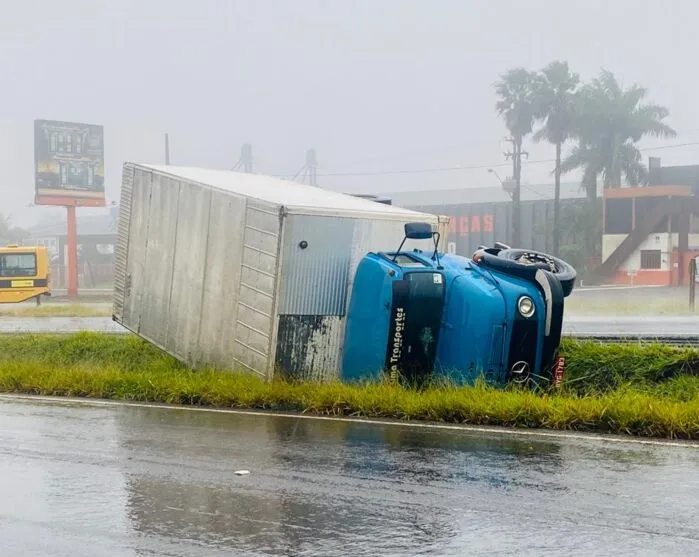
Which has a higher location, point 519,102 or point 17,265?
point 519,102

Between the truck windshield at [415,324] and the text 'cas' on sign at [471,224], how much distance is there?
149 feet

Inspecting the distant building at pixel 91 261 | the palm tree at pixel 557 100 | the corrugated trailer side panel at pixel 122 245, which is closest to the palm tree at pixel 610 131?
the palm tree at pixel 557 100

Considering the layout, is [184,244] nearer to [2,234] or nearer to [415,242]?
[415,242]

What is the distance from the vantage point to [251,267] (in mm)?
11141

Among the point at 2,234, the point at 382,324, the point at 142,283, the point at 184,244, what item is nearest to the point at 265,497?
the point at 382,324

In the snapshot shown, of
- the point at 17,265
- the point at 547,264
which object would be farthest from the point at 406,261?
the point at 17,265

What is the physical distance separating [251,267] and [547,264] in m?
3.46

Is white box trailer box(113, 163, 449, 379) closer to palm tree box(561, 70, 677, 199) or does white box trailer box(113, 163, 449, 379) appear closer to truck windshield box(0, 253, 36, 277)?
truck windshield box(0, 253, 36, 277)

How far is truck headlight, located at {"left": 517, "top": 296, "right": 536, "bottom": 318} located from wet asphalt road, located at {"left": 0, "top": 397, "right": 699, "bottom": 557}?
224cm

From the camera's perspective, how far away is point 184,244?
12484mm

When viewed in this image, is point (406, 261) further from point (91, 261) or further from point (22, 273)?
point (91, 261)

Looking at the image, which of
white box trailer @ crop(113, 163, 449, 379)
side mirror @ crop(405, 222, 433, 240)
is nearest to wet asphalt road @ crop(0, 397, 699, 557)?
white box trailer @ crop(113, 163, 449, 379)

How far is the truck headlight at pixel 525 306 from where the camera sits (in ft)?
33.3

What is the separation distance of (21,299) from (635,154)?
119 feet
